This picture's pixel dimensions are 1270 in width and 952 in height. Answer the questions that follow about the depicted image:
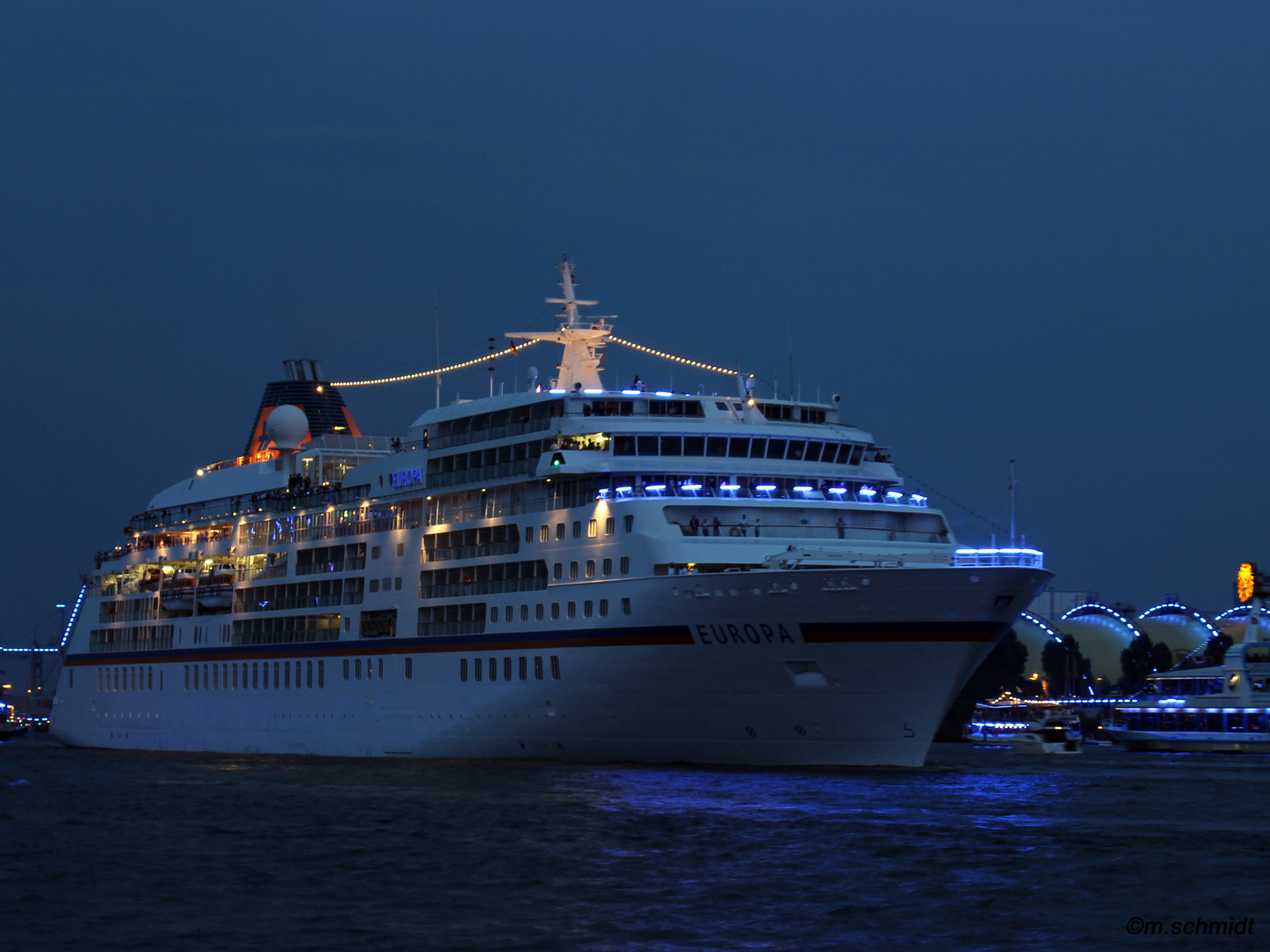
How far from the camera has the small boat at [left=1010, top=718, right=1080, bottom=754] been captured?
74.6m

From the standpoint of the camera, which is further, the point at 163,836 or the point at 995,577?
the point at 995,577

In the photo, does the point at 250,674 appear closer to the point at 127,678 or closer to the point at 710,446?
the point at 127,678

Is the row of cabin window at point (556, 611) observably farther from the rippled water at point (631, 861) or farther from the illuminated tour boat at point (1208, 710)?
the illuminated tour boat at point (1208, 710)

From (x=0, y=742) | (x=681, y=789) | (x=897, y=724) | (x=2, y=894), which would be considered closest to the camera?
(x=2, y=894)

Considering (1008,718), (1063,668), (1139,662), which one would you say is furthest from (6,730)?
(1139,662)

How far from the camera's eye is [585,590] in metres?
48.2

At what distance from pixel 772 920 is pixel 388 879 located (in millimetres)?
7637

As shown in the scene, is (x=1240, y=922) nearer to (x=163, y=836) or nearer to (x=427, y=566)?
(x=163, y=836)

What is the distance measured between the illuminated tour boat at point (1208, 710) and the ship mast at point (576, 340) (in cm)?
3652

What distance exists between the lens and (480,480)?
2127 inches

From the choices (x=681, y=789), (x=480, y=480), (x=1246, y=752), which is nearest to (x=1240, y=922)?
(x=681, y=789)

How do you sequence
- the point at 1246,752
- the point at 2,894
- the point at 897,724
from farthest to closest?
the point at 1246,752 < the point at 897,724 < the point at 2,894

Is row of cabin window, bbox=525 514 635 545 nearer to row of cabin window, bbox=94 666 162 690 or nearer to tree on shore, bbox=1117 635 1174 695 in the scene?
row of cabin window, bbox=94 666 162 690

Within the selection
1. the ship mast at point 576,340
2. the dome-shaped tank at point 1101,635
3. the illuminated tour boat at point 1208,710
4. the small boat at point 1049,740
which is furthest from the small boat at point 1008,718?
the ship mast at point 576,340
